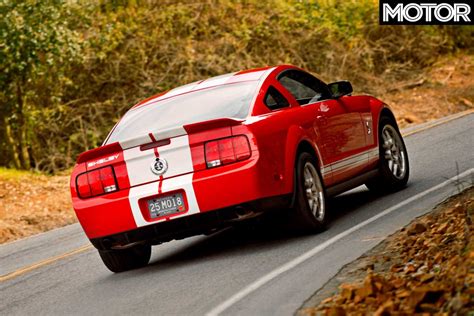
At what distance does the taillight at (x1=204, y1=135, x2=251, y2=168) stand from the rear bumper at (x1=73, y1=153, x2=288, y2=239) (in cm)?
5

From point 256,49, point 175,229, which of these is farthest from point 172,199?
point 256,49

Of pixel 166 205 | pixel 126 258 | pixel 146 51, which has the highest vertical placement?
pixel 146 51

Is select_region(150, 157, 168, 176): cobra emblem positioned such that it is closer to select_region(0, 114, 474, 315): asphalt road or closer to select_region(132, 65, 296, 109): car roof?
select_region(0, 114, 474, 315): asphalt road

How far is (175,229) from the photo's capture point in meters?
8.56

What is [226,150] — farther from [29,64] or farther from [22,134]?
[22,134]

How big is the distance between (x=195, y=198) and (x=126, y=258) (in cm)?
121

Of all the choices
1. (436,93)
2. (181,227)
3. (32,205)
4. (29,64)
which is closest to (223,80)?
(181,227)

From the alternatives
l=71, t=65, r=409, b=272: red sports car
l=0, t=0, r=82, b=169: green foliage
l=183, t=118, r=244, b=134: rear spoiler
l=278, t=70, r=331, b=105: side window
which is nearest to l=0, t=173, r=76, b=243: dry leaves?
l=0, t=0, r=82, b=169: green foliage

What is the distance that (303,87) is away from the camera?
33.5 feet

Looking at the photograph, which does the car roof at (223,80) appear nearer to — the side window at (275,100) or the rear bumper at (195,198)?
the side window at (275,100)

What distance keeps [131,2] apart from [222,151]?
55.2 feet

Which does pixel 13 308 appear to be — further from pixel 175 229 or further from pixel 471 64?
pixel 471 64

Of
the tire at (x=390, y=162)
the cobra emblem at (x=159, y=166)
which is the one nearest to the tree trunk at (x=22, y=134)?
the tire at (x=390, y=162)

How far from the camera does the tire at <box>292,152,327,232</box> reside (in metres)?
8.84
